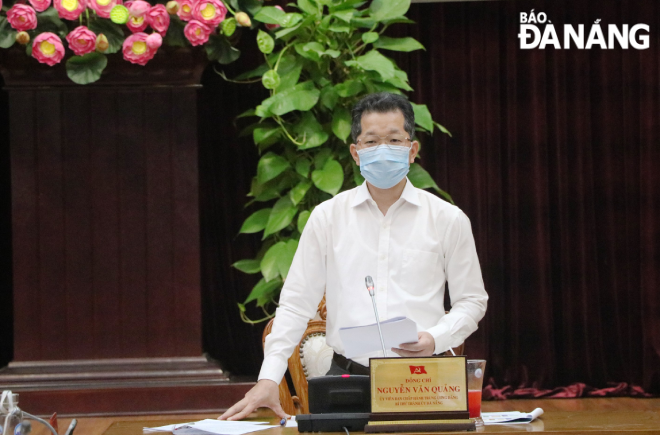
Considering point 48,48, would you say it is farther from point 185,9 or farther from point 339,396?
point 339,396

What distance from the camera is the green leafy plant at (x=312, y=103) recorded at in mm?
3277

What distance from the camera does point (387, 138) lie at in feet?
6.73

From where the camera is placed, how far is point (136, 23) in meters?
3.25

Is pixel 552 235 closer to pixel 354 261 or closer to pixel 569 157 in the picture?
pixel 569 157

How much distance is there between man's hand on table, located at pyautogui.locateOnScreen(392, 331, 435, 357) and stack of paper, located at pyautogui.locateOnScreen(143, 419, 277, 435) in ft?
1.09

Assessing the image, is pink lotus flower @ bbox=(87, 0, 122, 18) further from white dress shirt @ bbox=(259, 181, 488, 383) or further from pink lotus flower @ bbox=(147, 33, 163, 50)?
white dress shirt @ bbox=(259, 181, 488, 383)

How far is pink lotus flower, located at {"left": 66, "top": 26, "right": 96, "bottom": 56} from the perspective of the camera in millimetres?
3170

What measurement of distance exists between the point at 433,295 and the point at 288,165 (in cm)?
149

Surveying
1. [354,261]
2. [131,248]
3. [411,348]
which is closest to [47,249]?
[131,248]

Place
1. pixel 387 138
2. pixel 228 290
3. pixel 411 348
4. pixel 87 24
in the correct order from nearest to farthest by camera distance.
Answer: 1. pixel 411 348
2. pixel 387 138
3. pixel 87 24
4. pixel 228 290

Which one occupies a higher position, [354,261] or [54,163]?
[54,163]

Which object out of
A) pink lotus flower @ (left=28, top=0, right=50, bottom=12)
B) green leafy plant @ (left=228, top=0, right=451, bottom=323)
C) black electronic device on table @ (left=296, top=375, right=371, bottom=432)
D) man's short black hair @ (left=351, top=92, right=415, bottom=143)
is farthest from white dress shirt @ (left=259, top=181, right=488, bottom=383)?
pink lotus flower @ (left=28, top=0, right=50, bottom=12)

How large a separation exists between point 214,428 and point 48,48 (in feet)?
6.90

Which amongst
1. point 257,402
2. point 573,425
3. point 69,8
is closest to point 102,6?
point 69,8
